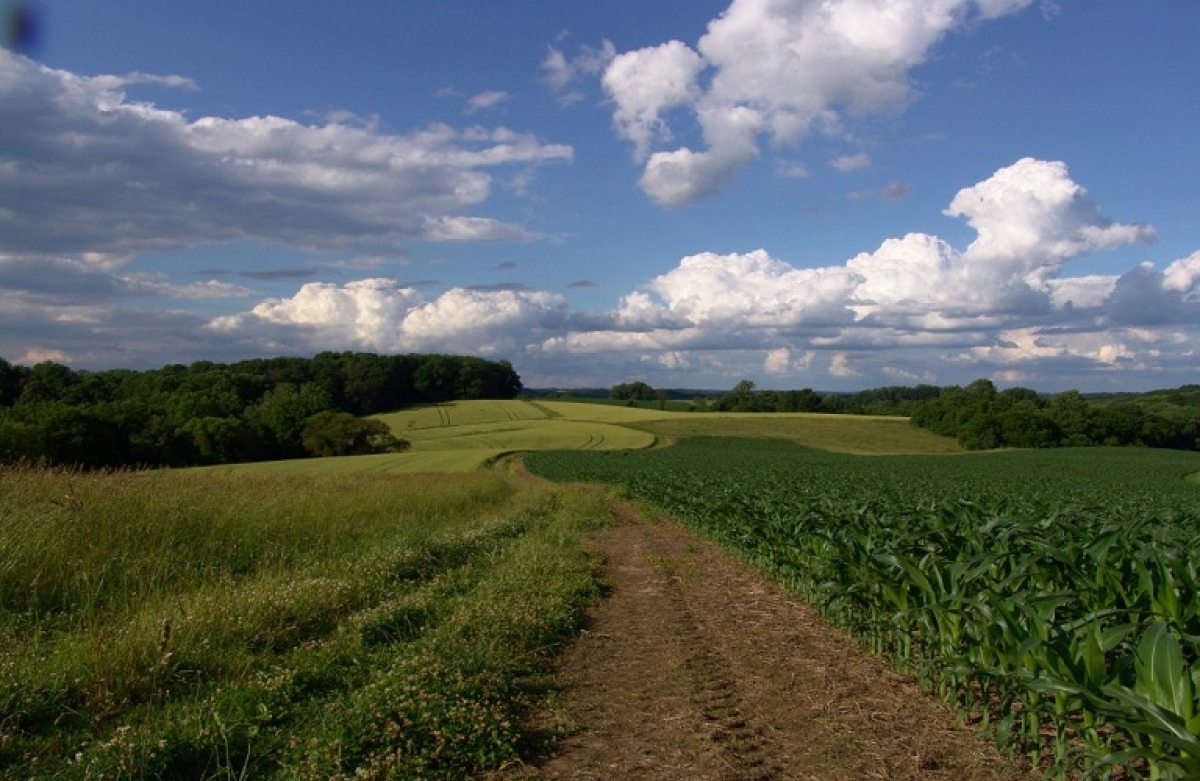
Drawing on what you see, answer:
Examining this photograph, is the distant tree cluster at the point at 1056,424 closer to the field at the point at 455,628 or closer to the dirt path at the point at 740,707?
the field at the point at 455,628

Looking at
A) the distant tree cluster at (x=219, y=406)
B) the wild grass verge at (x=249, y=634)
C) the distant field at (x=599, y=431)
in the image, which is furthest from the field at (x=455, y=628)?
the distant field at (x=599, y=431)

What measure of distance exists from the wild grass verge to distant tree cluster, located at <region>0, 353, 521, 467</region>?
2068 cm

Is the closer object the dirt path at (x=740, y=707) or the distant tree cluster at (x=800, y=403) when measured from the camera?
the dirt path at (x=740, y=707)

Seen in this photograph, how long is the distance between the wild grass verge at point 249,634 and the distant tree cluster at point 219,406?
20677 millimetres

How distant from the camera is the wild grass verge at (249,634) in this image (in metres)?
4.57

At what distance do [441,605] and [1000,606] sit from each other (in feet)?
18.6

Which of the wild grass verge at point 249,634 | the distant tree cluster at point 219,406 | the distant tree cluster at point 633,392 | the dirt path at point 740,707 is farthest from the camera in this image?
the distant tree cluster at point 633,392

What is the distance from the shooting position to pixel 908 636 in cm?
681

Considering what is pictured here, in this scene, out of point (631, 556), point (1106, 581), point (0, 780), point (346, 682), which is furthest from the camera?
point (631, 556)

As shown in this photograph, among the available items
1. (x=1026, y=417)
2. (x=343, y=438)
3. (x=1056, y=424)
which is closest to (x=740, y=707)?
(x=343, y=438)

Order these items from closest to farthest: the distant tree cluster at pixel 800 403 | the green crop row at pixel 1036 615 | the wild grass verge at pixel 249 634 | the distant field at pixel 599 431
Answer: the green crop row at pixel 1036 615 < the wild grass verge at pixel 249 634 < the distant field at pixel 599 431 < the distant tree cluster at pixel 800 403

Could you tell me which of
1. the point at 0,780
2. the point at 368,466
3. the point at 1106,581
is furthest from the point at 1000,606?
the point at 368,466

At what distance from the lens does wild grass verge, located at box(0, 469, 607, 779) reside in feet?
15.0

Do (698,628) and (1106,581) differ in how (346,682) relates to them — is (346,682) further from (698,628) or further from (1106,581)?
(1106,581)
